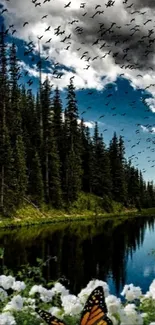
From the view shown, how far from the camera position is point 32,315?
4.31 m

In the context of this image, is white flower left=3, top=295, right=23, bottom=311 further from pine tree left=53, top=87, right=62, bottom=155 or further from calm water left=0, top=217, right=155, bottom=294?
pine tree left=53, top=87, right=62, bottom=155

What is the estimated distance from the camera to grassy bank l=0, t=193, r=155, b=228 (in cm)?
4621

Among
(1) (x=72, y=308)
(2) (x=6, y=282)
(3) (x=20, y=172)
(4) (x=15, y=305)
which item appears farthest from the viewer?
(3) (x=20, y=172)

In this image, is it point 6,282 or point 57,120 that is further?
point 57,120

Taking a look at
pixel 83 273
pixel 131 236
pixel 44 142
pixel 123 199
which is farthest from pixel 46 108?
pixel 83 273

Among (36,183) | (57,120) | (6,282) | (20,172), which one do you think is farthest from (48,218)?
(6,282)

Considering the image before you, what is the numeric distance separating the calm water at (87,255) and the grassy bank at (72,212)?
7.17m

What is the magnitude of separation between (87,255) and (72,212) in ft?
107

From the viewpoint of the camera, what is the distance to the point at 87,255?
26969 mm

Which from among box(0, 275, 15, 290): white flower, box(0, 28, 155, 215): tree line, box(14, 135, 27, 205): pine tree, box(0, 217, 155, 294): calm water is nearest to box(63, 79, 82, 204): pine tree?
box(0, 28, 155, 215): tree line

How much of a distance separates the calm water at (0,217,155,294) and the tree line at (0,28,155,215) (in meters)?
11.8

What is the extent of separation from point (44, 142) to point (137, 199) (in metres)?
32.0

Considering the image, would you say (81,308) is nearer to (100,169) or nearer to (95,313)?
(95,313)

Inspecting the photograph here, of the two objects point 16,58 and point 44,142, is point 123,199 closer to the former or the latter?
point 44,142
